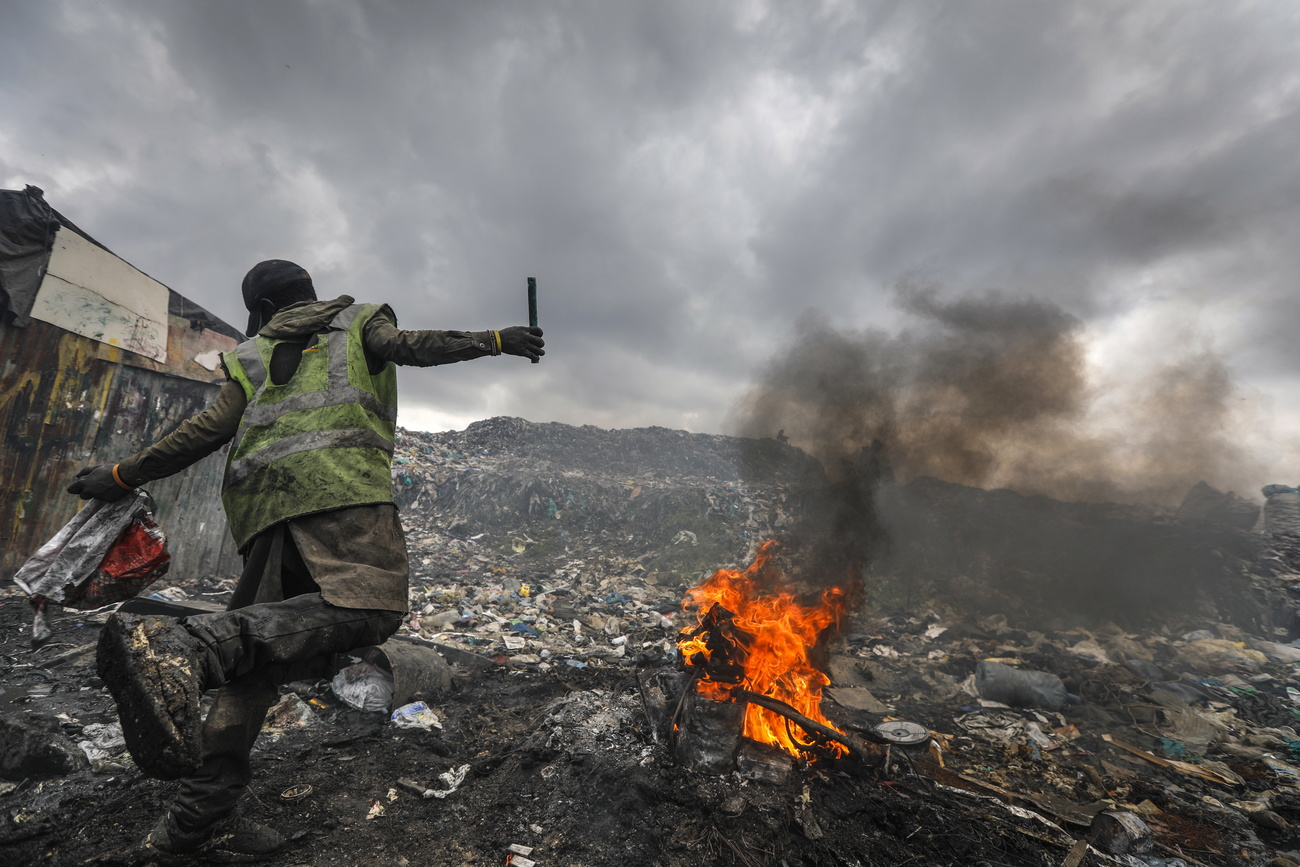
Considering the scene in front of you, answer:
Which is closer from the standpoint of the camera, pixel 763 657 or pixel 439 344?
pixel 439 344

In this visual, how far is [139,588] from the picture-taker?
2250mm

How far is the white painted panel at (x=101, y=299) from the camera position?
18.6ft

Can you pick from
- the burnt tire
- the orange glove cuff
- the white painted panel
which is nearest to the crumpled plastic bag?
the orange glove cuff

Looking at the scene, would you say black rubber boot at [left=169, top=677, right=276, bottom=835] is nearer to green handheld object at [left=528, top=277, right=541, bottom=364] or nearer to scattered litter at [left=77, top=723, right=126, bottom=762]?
scattered litter at [left=77, top=723, right=126, bottom=762]

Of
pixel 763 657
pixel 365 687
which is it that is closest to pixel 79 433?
pixel 365 687

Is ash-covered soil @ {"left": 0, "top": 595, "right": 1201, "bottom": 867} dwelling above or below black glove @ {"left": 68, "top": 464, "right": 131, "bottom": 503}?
below

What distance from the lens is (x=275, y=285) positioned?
233 centimetres

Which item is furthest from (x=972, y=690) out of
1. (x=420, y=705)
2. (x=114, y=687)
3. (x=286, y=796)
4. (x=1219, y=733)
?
(x=114, y=687)

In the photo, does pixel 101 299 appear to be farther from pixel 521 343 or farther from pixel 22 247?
pixel 521 343

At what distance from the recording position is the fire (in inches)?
126

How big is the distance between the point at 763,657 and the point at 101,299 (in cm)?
857

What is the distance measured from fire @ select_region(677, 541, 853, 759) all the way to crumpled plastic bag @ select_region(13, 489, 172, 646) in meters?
2.90

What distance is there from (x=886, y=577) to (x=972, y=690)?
4516 millimetres

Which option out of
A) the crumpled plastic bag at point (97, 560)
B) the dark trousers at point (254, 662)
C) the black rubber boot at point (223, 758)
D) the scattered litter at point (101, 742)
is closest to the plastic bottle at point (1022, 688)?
the dark trousers at point (254, 662)
